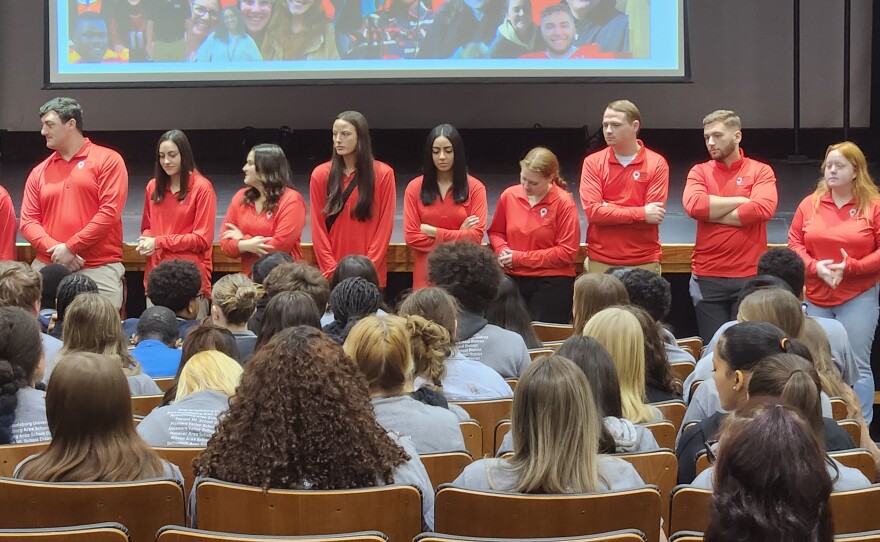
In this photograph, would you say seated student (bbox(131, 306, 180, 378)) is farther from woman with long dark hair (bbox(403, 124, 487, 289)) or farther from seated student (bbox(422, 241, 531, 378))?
woman with long dark hair (bbox(403, 124, 487, 289))

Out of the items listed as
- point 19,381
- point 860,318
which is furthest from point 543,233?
point 19,381

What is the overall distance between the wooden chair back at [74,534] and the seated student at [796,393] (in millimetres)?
1239

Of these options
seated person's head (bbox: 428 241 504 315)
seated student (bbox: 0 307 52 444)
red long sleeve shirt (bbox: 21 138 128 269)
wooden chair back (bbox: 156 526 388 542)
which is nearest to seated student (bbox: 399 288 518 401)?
seated person's head (bbox: 428 241 504 315)

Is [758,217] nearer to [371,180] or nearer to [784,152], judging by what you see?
[371,180]

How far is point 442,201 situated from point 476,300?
1.46 m

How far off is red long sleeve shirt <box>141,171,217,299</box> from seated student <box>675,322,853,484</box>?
10.3 feet

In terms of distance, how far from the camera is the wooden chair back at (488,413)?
10.3 ft

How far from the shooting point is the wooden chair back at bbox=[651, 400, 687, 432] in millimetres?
3162

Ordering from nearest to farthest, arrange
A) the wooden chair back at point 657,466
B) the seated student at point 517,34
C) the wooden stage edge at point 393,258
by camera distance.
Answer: the wooden chair back at point 657,466 < the wooden stage edge at point 393,258 < the seated student at point 517,34

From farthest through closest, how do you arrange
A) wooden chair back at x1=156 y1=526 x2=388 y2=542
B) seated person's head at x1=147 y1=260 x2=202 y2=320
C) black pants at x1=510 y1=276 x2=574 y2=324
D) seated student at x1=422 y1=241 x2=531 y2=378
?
1. black pants at x1=510 y1=276 x2=574 y2=324
2. seated person's head at x1=147 y1=260 x2=202 y2=320
3. seated student at x1=422 y1=241 x2=531 y2=378
4. wooden chair back at x1=156 y1=526 x2=388 y2=542

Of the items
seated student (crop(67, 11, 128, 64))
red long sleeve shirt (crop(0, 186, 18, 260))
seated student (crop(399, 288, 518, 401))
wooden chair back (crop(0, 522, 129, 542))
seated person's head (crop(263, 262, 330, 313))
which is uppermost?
seated student (crop(67, 11, 128, 64))

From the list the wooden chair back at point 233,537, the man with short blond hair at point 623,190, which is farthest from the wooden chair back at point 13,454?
the man with short blond hair at point 623,190

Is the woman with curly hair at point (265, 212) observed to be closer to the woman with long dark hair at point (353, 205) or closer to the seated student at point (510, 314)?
the woman with long dark hair at point (353, 205)

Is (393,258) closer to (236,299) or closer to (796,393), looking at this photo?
(236,299)
